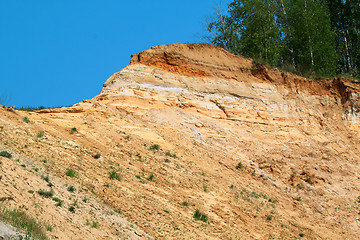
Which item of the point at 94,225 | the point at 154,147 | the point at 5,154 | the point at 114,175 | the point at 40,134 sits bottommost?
the point at 94,225

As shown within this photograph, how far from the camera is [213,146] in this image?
21344mm

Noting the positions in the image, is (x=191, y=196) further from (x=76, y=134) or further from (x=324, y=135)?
(x=324, y=135)

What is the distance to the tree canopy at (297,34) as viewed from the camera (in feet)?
112

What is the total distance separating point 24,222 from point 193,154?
37.3 feet

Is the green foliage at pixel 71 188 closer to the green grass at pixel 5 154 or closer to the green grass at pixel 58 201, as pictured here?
the green grass at pixel 58 201

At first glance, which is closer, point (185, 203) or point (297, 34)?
point (185, 203)

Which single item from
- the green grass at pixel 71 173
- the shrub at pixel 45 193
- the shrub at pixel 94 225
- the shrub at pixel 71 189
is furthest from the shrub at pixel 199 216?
the shrub at pixel 45 193

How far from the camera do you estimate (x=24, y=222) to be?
29.3 ft

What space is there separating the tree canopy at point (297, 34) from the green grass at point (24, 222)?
2546 centimetres

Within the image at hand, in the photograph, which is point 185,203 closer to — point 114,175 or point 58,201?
point 114,175

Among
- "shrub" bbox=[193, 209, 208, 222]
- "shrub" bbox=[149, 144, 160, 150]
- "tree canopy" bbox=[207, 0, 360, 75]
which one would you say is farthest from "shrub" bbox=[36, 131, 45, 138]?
"tree canopy" bbox=[207, 0, 360, 75]

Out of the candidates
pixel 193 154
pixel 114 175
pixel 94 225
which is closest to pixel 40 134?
pixel 114 175

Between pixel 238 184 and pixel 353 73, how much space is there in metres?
19.8

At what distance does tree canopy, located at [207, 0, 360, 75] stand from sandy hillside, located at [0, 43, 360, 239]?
4789 millimetres
